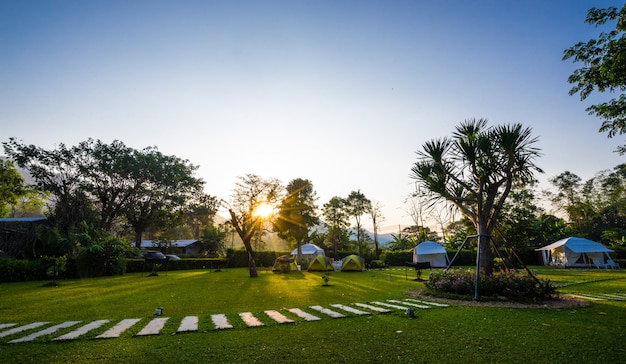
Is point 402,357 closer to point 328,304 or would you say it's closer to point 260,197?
point 328,304

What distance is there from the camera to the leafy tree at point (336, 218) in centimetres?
4371

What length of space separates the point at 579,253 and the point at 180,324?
3608 cm

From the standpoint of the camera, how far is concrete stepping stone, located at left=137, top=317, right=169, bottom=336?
18.0 ft

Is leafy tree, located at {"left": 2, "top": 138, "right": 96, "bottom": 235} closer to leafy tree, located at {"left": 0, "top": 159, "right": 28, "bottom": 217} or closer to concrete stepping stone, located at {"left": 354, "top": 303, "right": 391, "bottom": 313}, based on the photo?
leafy tree, located at {"left": 0, "top": 159, "right": 28, "bottom": 217}

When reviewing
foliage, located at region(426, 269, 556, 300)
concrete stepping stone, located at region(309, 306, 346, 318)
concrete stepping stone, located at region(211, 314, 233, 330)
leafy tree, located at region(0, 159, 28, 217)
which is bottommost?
concrete stepping stone, located at region(211, 314, 233, 330)

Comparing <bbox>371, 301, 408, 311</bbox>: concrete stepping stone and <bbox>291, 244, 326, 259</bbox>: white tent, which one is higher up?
<bbox>291, 244, 326, 259</bbox>: white tent

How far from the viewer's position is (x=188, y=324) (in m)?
6.13

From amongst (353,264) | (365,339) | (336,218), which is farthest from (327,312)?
(336,218)

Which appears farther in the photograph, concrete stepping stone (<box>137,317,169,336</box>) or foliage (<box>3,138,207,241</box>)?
foliage (<box>3,138,207,241</box>)

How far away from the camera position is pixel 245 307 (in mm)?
8195

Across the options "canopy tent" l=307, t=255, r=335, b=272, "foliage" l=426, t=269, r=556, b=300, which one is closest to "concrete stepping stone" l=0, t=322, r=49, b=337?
"foliage" l=426, t=269, r=556, b=300

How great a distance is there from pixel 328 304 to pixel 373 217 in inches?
1536

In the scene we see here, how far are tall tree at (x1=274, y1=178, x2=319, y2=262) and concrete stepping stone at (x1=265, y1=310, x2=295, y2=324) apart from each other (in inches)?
1069

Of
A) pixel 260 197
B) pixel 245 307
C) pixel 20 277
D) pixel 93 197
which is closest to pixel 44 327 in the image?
pixel 245 307
